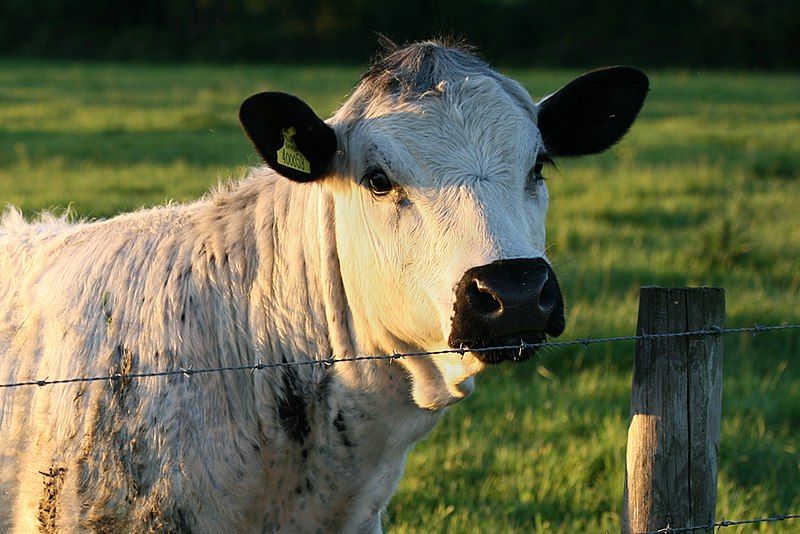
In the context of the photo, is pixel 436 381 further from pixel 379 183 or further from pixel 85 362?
pixel 85 362

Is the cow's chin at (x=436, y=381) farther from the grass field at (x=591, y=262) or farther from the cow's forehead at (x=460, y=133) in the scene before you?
the grass field at (x=591, y=262)

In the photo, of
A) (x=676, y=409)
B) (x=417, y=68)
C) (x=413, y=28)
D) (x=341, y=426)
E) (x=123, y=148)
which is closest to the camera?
(x=676, y=409)

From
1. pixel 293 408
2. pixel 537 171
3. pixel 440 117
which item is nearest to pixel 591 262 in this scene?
pixel 537 171

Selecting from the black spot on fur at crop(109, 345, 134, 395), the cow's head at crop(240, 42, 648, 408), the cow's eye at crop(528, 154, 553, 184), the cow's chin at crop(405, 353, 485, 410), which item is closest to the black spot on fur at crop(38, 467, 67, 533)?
the black spot on fur at crop(109, 345, 134, 395)

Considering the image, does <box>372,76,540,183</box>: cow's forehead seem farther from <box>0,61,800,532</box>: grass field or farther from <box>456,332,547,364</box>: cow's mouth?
<box>0,61,800,532</box>: grass field

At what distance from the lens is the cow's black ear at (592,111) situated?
12.9 feet

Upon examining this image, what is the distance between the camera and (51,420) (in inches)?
138

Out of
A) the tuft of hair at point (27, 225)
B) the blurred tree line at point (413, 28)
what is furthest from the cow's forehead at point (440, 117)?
the blurred tree line at point (413, 28)

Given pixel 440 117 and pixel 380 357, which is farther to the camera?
pixel 440 117

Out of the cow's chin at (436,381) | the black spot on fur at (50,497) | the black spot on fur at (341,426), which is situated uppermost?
the cow's chin at (436,381)

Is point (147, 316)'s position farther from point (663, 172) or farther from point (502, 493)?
point (663, 172)

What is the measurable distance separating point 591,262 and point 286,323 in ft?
19.1

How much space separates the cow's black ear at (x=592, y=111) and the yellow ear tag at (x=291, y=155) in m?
0.93

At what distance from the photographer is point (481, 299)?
119 inches
